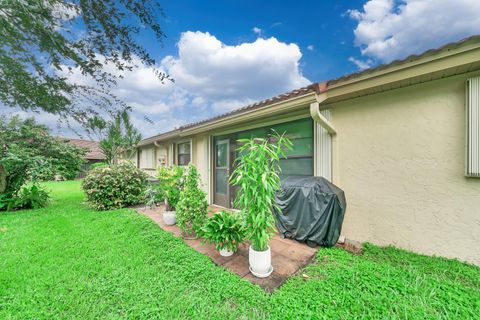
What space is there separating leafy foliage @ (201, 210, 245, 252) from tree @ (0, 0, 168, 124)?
85.8 inches

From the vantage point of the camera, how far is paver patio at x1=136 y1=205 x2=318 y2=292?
7.25ft

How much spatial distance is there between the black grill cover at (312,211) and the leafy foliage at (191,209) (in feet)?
4.74

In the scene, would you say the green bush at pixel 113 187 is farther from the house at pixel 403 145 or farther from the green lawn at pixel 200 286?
the house at pixel 403 145

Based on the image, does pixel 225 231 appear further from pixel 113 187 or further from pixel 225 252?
pixel 113 187

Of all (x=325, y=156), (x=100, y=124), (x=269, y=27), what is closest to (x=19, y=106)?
(x=100, y=124)

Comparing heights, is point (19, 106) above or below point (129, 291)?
above

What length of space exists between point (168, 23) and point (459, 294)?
4.57 meters

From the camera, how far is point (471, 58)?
2043 millimetres

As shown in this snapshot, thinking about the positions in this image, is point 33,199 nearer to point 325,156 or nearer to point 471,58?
point 325,156

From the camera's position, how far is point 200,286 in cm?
210

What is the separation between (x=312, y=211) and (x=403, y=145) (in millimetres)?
1745

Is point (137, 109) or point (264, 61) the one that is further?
point (264, 61)

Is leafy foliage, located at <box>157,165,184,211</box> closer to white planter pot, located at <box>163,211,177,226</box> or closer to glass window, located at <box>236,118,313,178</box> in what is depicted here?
white planter pot, located at <box>163,211,177,226</box>

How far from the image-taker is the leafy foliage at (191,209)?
10.8 feet
